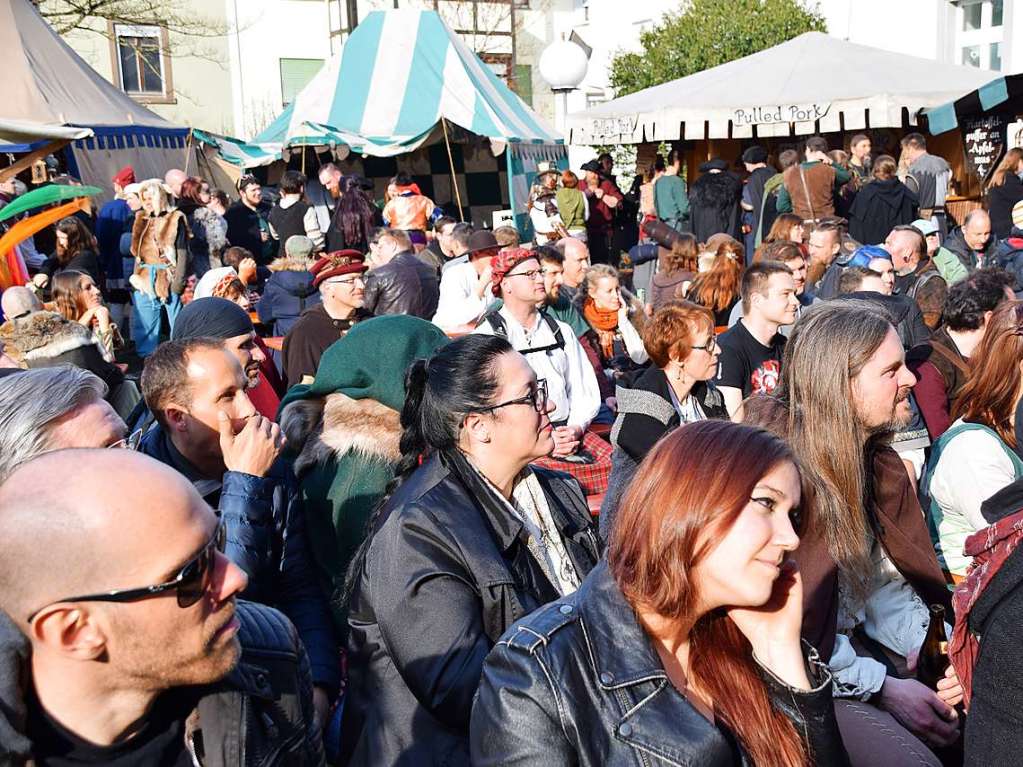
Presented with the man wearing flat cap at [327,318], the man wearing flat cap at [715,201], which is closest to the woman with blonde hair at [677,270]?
the man wearing flat cap at [327,318]

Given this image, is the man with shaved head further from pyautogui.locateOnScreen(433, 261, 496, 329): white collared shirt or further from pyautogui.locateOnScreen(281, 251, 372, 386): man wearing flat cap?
pyautogui.locateOnScreen(433, 261, 496, 329): white collared shirt

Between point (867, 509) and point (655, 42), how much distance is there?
68.9ft

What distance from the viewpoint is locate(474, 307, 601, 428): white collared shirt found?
6059 mm

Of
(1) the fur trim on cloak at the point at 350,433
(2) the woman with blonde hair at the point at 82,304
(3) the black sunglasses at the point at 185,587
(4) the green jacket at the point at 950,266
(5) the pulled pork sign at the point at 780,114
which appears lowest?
(4) the green jacket at the point at 950,266

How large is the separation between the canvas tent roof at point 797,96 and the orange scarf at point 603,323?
6.50m

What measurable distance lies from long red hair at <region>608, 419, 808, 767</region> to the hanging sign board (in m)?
13.5

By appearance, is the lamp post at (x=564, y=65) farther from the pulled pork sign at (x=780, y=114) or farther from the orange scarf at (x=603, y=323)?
the orange scarf at (x=603, y=323)

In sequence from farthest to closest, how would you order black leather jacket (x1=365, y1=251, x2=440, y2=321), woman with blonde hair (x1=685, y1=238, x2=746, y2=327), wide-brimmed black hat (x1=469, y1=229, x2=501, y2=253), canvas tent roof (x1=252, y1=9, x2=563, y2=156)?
1. canvas tent roof (x1=252, y1=9, x2=563, y2=156)
2. wide-brimmed black hat (x1=469, y1=229, x2=501, y2=253)
3. woman with blonde hair (x1=685, y1=238, x2=746, y2=327)
4. black leather jacket (x1=365, y1=251, x2=440, y2=321)

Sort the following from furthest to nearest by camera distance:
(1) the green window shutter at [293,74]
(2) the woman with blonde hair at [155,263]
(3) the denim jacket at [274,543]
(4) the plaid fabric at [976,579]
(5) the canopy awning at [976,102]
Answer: (1) the green window shutter at [293,74] → (5) the canopy awning at [976,102] → (2) the woman with blonde hair at [155,263] → (3) the denim jacket at [274,543] → (4) the plaid fabric at [976,579]

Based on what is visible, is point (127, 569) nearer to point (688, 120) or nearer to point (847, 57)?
point (688, 120)

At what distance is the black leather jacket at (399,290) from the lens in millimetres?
8039

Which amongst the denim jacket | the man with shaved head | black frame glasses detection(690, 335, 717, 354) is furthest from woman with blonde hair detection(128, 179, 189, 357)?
the man with shaved head

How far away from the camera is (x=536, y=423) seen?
318 centimetres

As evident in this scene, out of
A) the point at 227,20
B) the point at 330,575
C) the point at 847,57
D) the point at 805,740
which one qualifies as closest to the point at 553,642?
the point at 805,740
